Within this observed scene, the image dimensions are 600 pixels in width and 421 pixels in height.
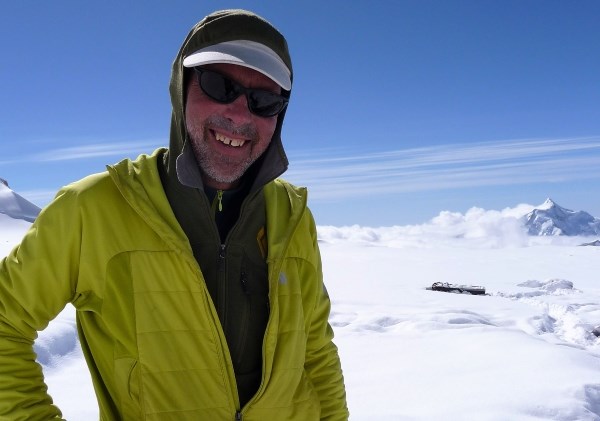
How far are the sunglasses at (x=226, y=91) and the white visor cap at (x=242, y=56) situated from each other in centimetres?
5

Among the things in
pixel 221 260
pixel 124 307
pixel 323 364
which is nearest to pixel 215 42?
pixel 221 260

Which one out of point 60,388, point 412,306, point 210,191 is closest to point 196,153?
point 210,191

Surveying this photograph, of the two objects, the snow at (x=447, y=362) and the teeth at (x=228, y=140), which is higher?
the teeth at (x=228, y=140)

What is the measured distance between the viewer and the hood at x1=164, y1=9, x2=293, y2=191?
199 centimetres

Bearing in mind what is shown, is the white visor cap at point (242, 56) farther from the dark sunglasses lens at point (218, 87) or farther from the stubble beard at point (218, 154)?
the stubble beard at point (218, 154)

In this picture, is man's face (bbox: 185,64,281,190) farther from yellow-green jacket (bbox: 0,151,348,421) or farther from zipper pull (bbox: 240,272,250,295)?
zipper pull (bbox: 240,272,250,295)

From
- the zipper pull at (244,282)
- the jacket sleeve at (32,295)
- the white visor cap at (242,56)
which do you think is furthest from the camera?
the zipper pull at (244,282)

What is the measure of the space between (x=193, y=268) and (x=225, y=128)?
1.87ft

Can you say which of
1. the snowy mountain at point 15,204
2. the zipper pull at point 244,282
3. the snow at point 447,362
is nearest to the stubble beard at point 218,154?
the zipper pull at point 244,282

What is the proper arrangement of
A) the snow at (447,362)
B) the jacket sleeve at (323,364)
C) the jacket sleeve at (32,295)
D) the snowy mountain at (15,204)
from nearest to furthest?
the jacket sleeve at (32,295), the jacket sleeve at (323,364), the snow at (447,362), the snowy mountain at (15,204)

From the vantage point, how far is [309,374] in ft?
7.84

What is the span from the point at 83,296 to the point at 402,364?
5007 mm

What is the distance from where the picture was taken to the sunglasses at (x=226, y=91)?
6.41 ft

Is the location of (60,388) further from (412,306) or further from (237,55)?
(412,306)
